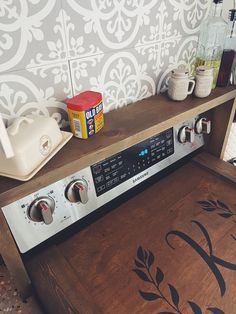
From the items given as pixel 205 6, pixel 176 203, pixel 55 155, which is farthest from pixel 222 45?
pixel 55 155

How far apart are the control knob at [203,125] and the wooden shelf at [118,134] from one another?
93 mm

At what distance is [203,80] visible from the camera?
2.33 ft

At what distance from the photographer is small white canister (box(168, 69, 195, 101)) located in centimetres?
69

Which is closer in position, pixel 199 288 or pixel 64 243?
pixel 199 288

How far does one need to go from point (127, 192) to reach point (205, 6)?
62cm

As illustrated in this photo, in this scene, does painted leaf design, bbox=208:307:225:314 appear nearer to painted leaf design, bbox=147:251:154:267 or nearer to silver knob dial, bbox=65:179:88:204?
painted leaf design, bbox=147:251:154:267

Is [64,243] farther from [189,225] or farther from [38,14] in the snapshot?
[38,14]

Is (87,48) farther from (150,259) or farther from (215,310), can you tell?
(215,310)

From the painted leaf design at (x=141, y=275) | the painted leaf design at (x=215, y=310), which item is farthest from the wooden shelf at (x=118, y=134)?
the painted leaf design at (x=215, y=310)

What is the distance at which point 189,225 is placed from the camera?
0.65m

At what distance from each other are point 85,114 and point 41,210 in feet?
0.74

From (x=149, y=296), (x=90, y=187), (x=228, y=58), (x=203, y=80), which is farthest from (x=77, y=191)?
(x=228, y=58)

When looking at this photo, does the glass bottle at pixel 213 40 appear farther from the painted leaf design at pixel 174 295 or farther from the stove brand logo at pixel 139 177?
the painted leaf design at pixel 174 295

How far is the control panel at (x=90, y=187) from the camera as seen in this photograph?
1.72 feet
